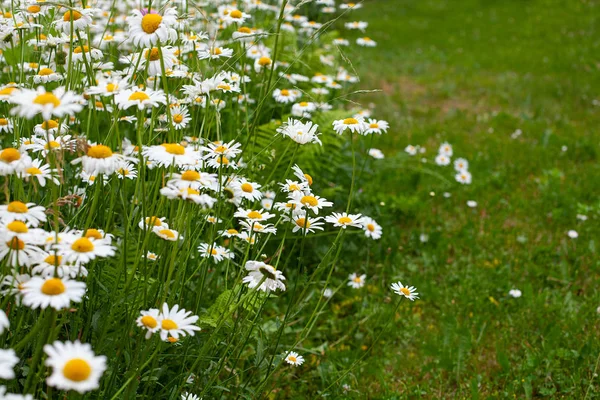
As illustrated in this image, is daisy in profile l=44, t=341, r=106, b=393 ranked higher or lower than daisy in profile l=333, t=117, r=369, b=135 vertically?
lower

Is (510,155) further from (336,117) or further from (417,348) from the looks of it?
(417,348)

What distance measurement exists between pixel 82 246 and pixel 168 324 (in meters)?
0.24

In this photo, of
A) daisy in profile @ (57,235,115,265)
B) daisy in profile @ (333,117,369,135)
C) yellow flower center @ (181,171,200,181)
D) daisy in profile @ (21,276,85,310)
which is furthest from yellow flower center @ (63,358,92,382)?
daisy in profile @ (333,117,369,135)

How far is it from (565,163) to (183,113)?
3486 mm

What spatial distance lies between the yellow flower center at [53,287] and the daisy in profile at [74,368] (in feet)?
0.46

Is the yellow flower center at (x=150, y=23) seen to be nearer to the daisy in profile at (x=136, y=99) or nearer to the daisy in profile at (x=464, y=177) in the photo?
the daisy in profile at (x=136, y=99)

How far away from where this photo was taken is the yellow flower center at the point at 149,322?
3.93ft

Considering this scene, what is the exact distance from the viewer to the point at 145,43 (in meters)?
1.36

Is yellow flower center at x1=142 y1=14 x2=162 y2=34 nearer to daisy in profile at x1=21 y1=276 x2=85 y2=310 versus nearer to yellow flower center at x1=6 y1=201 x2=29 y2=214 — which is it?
yellow flower center at x1=6 y1=201 x2=29 y2=214

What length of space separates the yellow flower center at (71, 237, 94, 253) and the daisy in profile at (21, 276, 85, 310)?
9 cm

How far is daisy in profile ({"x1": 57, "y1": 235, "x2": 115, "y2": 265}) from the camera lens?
1.10 metres

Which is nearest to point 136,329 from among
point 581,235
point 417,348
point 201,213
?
point 201,213

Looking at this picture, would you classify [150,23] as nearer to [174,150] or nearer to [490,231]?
[174,150]

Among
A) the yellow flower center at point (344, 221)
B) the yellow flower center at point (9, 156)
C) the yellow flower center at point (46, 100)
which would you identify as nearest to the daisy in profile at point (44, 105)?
the yellow flower center at point (46, 100)
